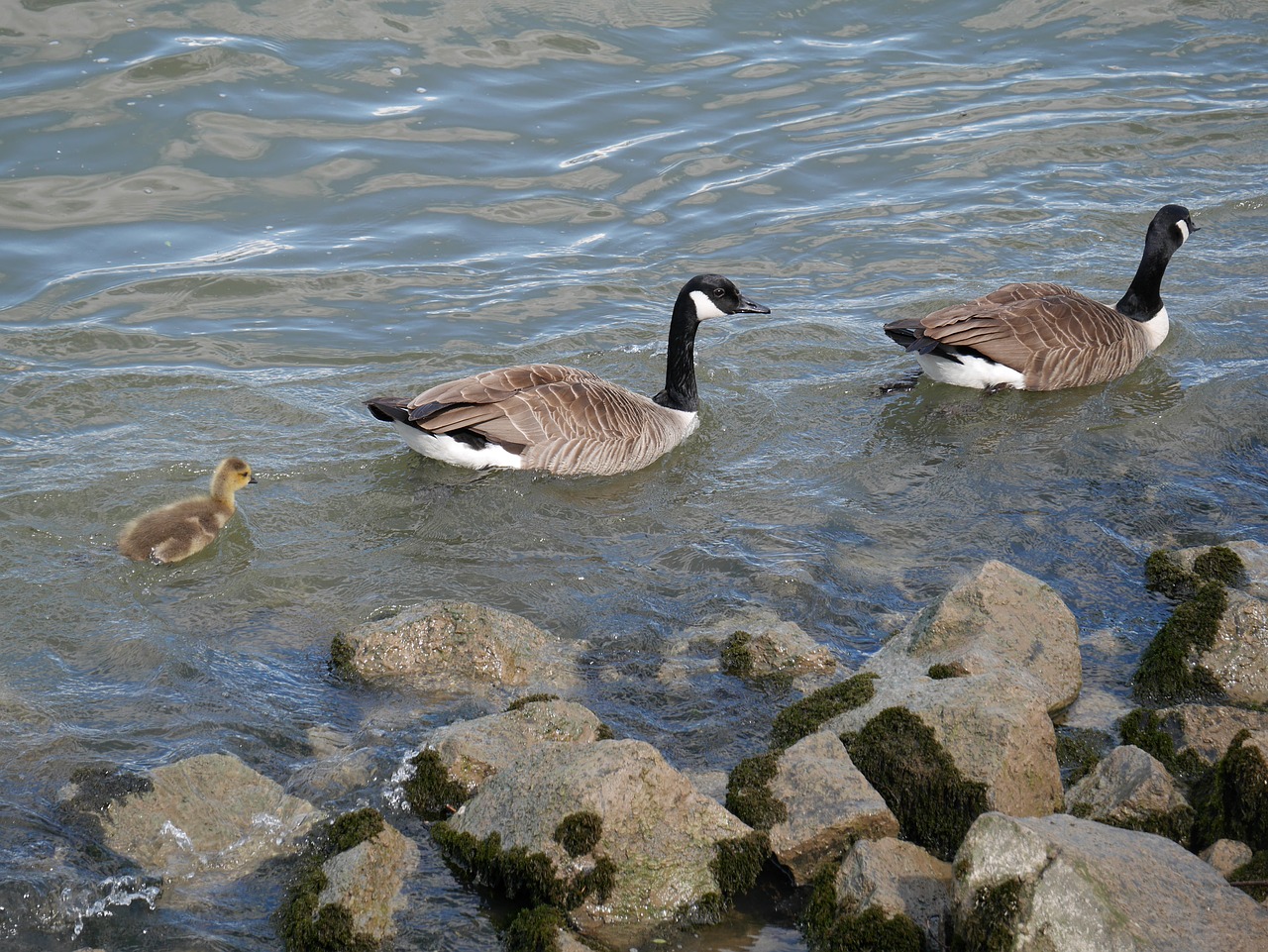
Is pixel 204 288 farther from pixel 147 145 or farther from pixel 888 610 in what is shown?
pixel 888 610

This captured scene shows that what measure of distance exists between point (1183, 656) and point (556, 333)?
628cm

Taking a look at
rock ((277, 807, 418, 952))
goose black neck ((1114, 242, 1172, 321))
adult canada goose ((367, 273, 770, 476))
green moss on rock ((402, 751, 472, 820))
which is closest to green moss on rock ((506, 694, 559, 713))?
green moss on rock ((402, 751, 472, 820))

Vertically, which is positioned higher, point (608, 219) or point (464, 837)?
point (608, 219)

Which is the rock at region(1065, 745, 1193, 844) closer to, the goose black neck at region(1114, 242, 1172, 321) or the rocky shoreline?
the rocky shoreline

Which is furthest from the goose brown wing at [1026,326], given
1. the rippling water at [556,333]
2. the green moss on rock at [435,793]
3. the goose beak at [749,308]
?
the green moss on rock at [435,793]

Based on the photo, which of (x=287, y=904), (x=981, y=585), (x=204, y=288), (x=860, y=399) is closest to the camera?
(x=287, y=904)

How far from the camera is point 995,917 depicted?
11.3 feet

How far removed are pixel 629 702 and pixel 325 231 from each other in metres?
7.90

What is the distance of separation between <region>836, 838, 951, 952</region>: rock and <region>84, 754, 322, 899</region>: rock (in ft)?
6.74

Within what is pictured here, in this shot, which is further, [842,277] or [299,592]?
[842,277]

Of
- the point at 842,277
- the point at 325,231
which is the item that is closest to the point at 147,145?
the point at 325,231

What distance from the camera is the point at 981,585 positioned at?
18.0 ft

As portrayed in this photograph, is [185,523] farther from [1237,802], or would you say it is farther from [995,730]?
[1237,802]

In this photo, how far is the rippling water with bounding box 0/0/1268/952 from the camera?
5.67 metres
